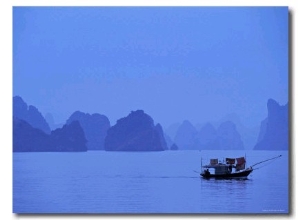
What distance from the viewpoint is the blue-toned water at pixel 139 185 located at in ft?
9.51

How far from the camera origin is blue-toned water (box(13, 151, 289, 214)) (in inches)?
114

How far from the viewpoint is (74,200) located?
2.91m

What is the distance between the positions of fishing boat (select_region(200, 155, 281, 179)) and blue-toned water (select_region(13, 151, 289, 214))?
0.03 metres

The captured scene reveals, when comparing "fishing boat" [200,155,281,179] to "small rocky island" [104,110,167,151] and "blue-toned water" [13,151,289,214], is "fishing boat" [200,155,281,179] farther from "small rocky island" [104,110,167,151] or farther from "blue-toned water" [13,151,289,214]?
"small rocky island" [104,110,167,151]

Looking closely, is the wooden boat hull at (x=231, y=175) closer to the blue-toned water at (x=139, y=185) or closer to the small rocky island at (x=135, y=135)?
the blue-toned water at (x=139, y=185)

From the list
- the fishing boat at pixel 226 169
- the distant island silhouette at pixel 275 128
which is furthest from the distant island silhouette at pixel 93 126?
the distant island silhouette at pixel 275 128

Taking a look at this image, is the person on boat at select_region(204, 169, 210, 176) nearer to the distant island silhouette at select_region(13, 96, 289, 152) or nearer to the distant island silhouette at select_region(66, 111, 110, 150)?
the distant island silhouette at select_region(13, 96, 289, 152)

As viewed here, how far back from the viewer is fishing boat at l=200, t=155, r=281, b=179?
9.68 feet

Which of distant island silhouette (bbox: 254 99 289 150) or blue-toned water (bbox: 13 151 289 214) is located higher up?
distant island silhouette (bbox: 254 99 289 150)

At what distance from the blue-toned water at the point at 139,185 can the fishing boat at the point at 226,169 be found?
1.2 inches

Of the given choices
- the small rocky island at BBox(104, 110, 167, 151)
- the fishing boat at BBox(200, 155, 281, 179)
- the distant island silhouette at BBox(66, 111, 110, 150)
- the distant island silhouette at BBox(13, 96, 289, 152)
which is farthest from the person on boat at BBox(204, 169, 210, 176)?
the distant island silhouette at BBox(66, 111, 110, 150)

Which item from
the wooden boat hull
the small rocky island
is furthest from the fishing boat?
the small rocky island
